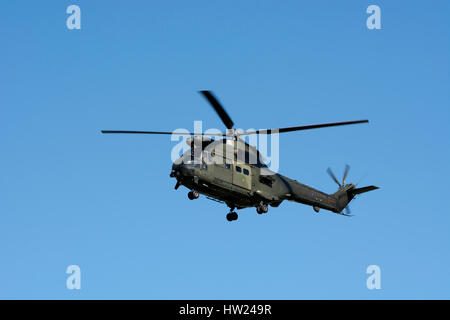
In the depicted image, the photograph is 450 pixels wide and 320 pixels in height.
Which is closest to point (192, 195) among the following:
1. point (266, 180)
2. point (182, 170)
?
point (182, 170)

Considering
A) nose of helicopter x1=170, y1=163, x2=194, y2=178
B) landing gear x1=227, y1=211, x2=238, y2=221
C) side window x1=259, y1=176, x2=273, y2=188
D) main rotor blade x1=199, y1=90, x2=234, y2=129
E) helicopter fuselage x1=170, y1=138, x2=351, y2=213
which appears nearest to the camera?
main rotor blade x1=199, y1=90, x2=234, y2=129

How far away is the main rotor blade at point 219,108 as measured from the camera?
42.4 metres

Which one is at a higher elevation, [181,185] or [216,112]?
[216,112]

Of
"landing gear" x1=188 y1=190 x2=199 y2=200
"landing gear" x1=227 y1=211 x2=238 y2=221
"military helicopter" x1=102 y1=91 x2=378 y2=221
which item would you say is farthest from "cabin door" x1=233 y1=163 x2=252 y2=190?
"landing gear" x1=188 y1=190 x2=199 y2=200

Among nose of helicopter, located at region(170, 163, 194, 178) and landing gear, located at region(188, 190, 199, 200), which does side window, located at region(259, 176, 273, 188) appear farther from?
nose of helicopter, located at region(170, 163, 194, 178)

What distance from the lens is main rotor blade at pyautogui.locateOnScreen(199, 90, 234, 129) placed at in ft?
139

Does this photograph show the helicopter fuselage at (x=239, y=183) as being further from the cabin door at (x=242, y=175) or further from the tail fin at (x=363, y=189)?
the tail fin at (x=363, y=189)

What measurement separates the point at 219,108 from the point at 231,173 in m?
4.93

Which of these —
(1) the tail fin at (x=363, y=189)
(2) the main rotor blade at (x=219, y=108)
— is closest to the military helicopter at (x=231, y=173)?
(2) the main rotor blade at (x=219, y=108)
